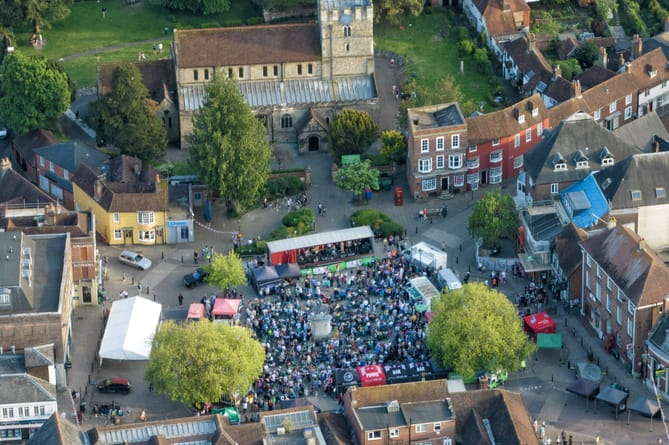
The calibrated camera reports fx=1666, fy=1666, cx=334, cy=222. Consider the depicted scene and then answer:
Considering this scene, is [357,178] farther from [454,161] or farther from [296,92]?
[296,92]

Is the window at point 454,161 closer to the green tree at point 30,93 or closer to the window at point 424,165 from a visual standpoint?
the window at point 424,165

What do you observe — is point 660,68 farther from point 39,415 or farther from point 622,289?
point 39,415

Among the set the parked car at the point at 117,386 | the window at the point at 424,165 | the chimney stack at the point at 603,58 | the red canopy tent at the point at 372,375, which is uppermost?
the chimney stack at the point at 603,58

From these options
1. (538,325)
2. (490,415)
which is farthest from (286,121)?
(490,415)

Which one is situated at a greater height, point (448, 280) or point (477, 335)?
point (448, 280)

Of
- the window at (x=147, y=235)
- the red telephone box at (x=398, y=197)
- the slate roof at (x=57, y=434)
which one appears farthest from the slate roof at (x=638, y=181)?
the slate roof at (x=57, y=434)


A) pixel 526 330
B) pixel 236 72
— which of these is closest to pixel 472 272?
pixel 526 330
